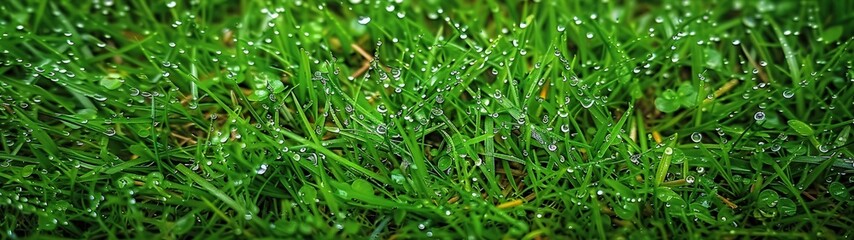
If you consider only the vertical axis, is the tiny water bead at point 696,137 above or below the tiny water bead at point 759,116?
below

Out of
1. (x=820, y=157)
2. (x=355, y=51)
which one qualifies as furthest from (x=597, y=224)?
(x=355, y=51)

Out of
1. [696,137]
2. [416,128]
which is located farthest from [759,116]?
[416,128]

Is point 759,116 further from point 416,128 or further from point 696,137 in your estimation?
point 416,128

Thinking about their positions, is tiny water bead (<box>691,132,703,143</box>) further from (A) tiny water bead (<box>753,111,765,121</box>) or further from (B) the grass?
(A) tiny water bead (<box>753,111,765,121</box>)

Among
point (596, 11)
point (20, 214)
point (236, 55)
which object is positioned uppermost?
point (596, 11)

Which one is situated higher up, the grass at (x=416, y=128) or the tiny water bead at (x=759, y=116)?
the tiny water bead at (x=759, y=116)

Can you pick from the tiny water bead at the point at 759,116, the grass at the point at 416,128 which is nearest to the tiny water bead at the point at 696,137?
the grass at the point at 416,128

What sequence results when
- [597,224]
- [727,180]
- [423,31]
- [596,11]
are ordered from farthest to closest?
[596,11] → [423,31] → [727,180] → [597,224]

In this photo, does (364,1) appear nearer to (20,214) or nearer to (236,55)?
(236,55)

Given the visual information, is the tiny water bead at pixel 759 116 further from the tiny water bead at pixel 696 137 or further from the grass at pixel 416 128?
the tiny water bead at pixel 696 137
